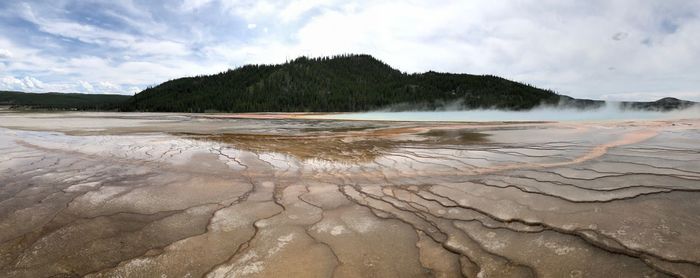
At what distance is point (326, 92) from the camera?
A: 436ft

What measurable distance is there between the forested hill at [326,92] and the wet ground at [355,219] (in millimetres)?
98227

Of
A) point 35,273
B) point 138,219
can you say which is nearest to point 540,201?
point 138,219

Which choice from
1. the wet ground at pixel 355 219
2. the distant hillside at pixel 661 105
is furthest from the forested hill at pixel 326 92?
the wet ground at pixel 355 219

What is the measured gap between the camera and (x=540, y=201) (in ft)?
18.9

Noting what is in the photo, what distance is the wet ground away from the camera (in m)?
3.74

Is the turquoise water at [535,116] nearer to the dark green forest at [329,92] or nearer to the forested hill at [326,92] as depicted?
the dark green forest at [329,92]

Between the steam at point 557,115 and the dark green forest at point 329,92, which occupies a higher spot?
the dark green forest at point 329,92

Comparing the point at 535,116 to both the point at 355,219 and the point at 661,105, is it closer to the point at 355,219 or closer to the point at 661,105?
the point at 661,105

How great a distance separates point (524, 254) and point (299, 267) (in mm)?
2391

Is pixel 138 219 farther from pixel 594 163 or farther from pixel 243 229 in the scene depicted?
pixel 594 163

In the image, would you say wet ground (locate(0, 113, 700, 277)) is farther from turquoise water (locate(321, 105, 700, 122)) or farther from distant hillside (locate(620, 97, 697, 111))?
distant hillside (locate(620, 97, 697, 111))

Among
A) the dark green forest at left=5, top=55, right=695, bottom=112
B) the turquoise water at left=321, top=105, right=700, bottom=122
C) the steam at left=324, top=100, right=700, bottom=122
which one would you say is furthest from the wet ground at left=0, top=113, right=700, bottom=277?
the dark green forest at left=5, top=55, right=695, bottom=112

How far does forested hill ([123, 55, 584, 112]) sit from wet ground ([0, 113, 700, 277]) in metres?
98.2

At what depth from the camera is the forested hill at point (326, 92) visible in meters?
116
